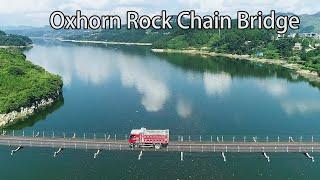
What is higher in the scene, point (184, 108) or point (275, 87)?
point (275, 87)

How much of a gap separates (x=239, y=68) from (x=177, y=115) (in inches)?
3262

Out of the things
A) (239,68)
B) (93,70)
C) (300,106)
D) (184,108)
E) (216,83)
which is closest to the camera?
(184,108)

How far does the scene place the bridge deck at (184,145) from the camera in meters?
63.0

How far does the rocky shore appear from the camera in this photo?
285 ft

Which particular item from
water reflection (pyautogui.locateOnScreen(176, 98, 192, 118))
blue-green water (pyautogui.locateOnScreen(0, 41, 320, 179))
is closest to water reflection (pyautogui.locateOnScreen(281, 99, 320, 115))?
blue-green water (pyautogui.locateOnScreen(0, 41, 320, 179))

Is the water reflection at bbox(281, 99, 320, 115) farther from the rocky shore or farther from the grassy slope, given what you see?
the grassy slope

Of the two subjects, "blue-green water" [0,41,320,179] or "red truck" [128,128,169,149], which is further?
"red truck" [128,128,169,149]

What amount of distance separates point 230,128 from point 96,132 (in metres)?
24.2

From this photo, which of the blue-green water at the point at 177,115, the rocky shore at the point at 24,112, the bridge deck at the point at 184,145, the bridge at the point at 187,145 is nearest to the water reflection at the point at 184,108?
the blue-green water at the point at 177,115

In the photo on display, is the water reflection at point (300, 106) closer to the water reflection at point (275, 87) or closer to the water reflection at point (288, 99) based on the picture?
the water reflection at point (288, 99)

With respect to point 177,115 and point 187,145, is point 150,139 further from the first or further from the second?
point 177,115

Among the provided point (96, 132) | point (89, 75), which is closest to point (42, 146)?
point (96, 132)

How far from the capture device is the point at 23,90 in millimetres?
100375

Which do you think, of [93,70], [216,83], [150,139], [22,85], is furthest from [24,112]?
[93,70]
